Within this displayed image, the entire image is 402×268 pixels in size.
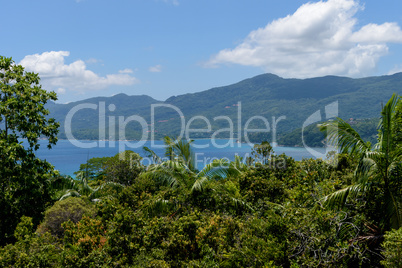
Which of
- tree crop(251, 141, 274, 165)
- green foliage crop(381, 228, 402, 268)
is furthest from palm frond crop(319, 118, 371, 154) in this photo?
tree crop(251, 141, 274, 165)

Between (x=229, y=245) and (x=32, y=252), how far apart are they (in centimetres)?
410


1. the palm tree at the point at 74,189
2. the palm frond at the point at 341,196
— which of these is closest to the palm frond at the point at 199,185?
the palm frond at the point at 341,196

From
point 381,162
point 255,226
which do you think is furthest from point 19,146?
point 381,162

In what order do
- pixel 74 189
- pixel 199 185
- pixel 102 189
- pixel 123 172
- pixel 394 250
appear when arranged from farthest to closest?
pixel 123 172 < pixel 74 189 < pixel 102 189 < pixel 199 185 < pixel 394 250

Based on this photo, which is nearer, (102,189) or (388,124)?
(388,124)

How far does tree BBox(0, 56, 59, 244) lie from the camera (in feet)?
33.9

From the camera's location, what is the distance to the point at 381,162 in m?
6.45

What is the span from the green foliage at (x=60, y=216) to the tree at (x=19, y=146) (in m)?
0.88

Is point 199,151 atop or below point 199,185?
below

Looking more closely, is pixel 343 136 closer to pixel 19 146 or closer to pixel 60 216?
pixel 60 216

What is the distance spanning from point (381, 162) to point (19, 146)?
955 cm

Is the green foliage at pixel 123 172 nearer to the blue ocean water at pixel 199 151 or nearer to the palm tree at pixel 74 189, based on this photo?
the palm tree at pixel 74 189

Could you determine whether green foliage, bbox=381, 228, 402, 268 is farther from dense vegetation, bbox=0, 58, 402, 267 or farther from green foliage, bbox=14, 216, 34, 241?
green foliage, bbox=14, 216, 34, 241

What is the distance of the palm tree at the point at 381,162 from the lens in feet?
20.7
